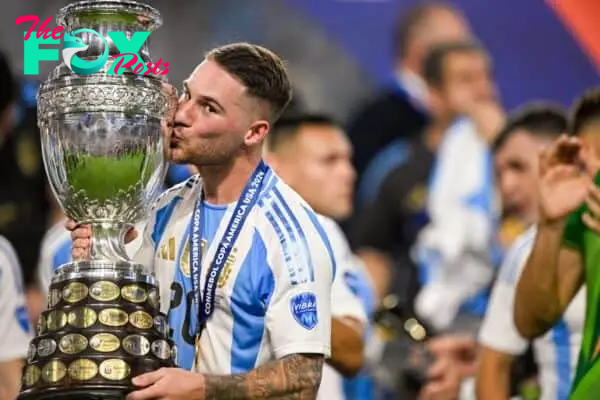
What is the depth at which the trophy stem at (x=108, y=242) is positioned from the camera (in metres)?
4.26

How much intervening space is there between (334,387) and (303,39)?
4.47 meters

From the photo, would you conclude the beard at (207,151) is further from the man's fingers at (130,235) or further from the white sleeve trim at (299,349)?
the white sleeve trim at (299,349)

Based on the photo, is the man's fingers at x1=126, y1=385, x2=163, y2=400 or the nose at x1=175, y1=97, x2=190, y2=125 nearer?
the man's fingers at x1=126, y1=385, x2=163, y2=400

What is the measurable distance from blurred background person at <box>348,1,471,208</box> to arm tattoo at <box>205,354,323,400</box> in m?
5.52

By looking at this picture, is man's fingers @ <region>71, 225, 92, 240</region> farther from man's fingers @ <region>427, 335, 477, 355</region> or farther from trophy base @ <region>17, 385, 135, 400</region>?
man's fingers @ <region>427, 335, 477, 355</region>

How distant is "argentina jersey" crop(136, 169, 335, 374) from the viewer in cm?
435

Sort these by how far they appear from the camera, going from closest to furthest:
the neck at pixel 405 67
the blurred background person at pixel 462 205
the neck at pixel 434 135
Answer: the blurred background person at pixel 462 205 → the neck at pixel 434 135 → the neck at pixel 405 67

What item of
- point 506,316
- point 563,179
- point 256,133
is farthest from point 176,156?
point 506,316

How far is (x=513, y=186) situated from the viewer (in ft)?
24.3

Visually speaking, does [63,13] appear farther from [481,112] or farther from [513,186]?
[481,112]

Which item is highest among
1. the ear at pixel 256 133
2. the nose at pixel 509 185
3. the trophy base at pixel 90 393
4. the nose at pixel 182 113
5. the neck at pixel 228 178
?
the nose at pixel 509 185

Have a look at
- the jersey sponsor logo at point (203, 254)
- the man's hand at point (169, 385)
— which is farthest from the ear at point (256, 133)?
the man's hand at point (169, 385)

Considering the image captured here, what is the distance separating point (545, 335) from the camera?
236 inches

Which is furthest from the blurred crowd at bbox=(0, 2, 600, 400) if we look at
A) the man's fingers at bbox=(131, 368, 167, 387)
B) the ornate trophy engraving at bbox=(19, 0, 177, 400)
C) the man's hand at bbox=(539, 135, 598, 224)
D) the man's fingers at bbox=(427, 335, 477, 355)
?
the man's fingers at bbox=(131, 368, 167, 387)
